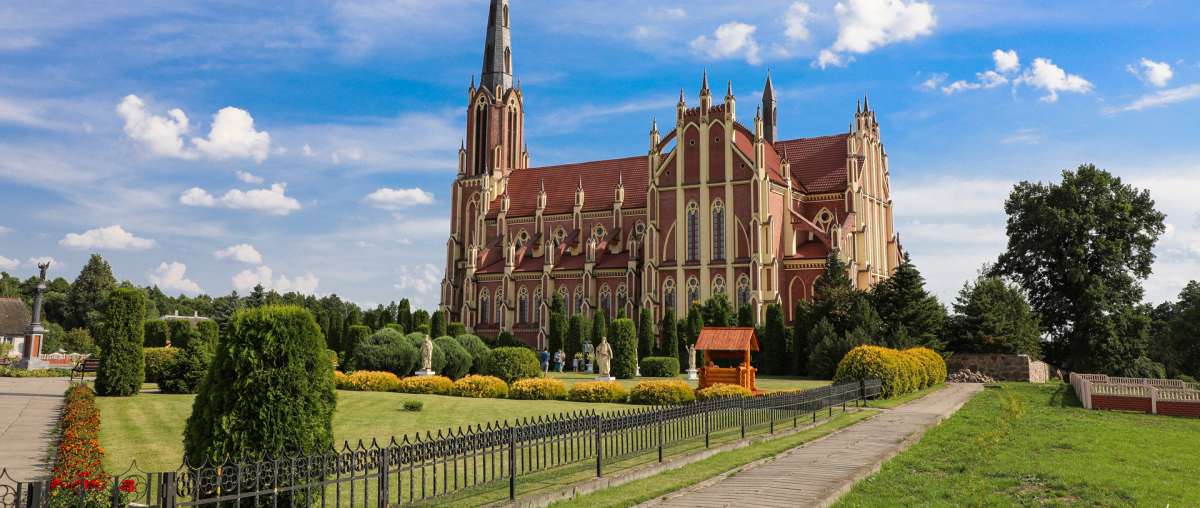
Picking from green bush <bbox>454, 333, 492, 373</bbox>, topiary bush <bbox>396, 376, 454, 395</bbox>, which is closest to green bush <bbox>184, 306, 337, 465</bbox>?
topiary bush <bbox>396, 376, 454, 395</bbox>

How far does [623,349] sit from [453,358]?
8.63 m

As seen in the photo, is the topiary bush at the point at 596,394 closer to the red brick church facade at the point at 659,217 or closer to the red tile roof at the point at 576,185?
the red brick church facade at the point at 659,217

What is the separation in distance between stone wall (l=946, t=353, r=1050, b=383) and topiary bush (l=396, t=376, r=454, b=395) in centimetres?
2535

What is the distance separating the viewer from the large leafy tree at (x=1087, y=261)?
42.3 metres

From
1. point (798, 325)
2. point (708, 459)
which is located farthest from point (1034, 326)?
point (708, 459)

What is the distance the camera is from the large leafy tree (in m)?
42.3

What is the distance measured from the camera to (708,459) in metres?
11.6

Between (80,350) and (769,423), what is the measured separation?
6654cm

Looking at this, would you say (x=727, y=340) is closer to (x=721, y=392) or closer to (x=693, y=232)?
(x=721, y=392)

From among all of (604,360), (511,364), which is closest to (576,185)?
(604,360)

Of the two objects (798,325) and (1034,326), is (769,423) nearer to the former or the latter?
(798,325)

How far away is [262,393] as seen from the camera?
785 cm

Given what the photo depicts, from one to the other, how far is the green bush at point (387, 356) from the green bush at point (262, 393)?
18.8 m

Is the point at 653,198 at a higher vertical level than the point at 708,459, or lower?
higher
